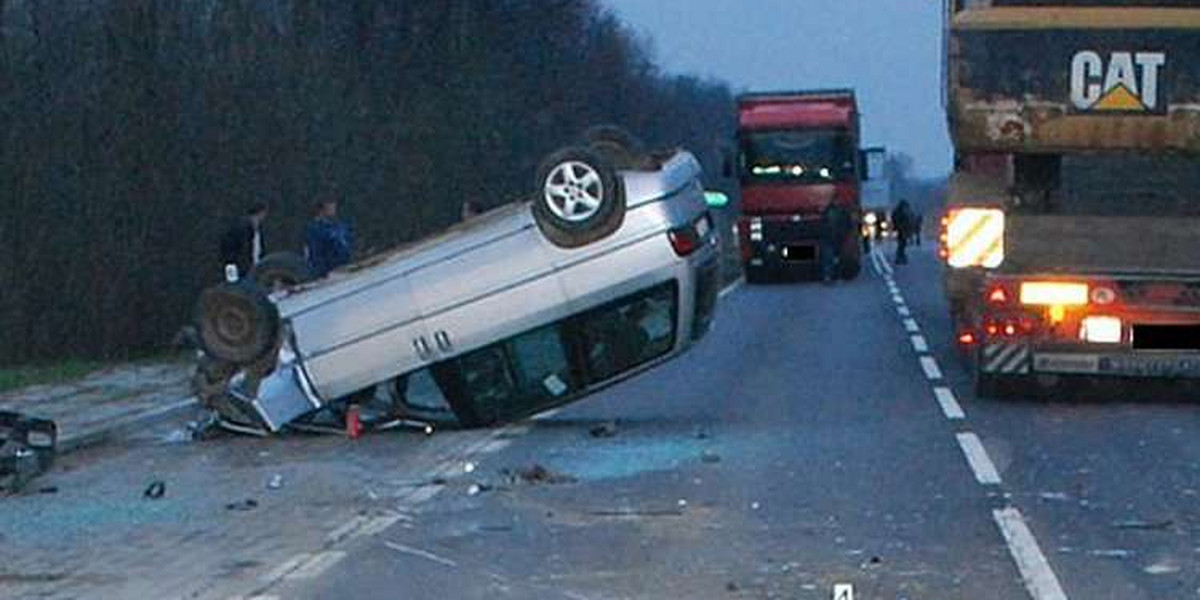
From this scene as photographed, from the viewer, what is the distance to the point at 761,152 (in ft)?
165

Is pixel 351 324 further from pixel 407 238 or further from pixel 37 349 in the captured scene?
pixel 407 238

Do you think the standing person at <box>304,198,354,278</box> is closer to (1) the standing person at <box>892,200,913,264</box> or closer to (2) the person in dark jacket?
(2) the person in dark jacket

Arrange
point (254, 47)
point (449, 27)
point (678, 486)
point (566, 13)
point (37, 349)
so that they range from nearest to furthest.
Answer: point (678, 486)
point (37, 349)
point (254, 47)
point (449, 27)
point (566, 13)

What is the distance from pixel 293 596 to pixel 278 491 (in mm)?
4489

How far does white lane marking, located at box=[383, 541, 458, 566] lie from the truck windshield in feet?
122

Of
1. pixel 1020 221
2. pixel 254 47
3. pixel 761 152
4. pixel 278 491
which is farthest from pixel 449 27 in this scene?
pixel 278 491

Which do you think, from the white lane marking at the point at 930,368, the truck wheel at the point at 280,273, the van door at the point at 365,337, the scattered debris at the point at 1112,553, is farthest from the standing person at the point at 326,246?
the scattered debris at the point at 1112,553

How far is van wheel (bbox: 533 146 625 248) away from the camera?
60.2 ft

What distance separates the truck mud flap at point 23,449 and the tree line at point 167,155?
9955 millimetres

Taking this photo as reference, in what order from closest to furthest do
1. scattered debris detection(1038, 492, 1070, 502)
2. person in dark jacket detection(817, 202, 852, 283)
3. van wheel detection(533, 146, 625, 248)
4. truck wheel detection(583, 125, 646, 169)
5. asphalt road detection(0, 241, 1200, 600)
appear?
1. asphalt road detection(0, 241, 1200, 600)
2. scattered debris detection(1038, 492, 1070, 502)
3. van wheel detection(533, 146, 625, 248)
4. truck wheel detection(583, 125, 646, 169)
5. person in dark jacket detection(817, 202, 852, 283)

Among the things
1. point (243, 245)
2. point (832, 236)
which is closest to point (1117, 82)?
point (243, 245)

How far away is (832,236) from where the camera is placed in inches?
2051

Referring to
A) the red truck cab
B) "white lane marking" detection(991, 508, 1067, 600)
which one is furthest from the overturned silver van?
the red truck cab

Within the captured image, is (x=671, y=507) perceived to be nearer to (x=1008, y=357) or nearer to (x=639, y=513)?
(x=639, y=513)
